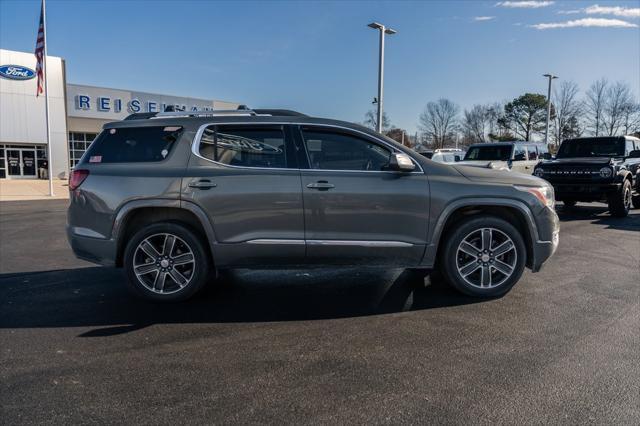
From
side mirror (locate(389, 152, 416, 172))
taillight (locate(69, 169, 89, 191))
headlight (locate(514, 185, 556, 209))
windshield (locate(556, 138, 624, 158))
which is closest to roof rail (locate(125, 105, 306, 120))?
taillight (locate(69, 169, 89, 191))

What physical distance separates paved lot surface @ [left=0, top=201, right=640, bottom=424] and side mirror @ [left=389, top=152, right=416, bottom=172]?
1.36 meters

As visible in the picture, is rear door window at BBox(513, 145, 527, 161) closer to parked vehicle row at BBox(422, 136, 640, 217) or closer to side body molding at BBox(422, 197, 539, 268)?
parked vehicle row at BBox(422, 136, 640, 217)

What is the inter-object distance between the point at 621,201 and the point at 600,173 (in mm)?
868

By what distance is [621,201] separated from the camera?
11.4m

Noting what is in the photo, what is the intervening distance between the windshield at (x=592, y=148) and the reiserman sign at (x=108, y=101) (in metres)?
27.7

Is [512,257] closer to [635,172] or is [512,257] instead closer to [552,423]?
[552,423]

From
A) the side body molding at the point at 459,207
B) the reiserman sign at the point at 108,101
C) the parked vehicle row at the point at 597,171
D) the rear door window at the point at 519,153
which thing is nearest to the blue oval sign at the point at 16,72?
the reiserman sign at the point at 108,101

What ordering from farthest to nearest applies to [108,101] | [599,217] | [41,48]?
[108,101], [41,48], [599,217]

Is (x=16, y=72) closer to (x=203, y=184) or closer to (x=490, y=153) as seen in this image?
(x=490, y=153)

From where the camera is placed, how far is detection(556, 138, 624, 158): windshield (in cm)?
1268

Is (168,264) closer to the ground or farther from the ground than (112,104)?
closer to the ground

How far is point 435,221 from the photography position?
4.78 m

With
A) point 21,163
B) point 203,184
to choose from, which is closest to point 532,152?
point 203,184

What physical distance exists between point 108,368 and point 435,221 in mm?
3148
